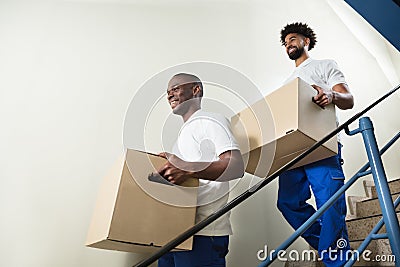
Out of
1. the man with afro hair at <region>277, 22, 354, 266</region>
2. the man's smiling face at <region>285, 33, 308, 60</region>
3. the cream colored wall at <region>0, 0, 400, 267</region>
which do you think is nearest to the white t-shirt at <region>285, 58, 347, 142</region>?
the man with afro hair at <region>277, 22, 354, 266</region>

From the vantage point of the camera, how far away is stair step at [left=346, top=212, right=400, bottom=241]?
2014 millimetres

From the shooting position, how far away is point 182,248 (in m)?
1.29

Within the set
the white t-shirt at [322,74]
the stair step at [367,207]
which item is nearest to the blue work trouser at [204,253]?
the white t-shirt at [322,74]

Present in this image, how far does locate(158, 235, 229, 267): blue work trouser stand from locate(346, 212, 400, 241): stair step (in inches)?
38.5

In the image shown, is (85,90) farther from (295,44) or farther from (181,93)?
(295,44)

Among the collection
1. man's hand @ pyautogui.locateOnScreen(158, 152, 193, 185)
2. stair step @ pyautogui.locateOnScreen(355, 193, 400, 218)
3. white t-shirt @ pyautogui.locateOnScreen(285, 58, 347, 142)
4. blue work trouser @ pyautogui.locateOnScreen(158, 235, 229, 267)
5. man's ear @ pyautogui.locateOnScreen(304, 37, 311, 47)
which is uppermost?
man's ear @ pyautogui.locateOnScreen(304, 37, 311, 47)

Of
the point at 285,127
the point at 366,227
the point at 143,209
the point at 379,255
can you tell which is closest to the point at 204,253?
the point at 143,209

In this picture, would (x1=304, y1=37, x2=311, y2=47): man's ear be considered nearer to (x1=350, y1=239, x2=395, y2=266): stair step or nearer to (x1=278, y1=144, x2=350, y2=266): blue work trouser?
(x1=278, y1=144, x2=350, y2=266): blue work trouser

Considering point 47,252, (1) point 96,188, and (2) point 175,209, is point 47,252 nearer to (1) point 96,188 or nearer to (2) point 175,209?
(1) point 96,188

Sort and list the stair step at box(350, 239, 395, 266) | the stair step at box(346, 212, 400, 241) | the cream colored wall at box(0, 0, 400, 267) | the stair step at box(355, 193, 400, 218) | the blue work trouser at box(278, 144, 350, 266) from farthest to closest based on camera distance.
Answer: the stair step at box(355, 193, 400, 218), the stair step at box(346, 212, 400, 241), the cream colored wall at box(0, 0, 400, 267), the stair step at box(350, 239, 395, 266), the blue work trouser at box(278, 144, 350, 266)

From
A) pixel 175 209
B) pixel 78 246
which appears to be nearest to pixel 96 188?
pixel 78 246

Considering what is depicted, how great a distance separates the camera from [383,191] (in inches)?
48.8

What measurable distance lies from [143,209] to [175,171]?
0.16 m

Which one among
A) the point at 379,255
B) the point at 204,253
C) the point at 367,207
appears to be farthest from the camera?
the point at 367,207
